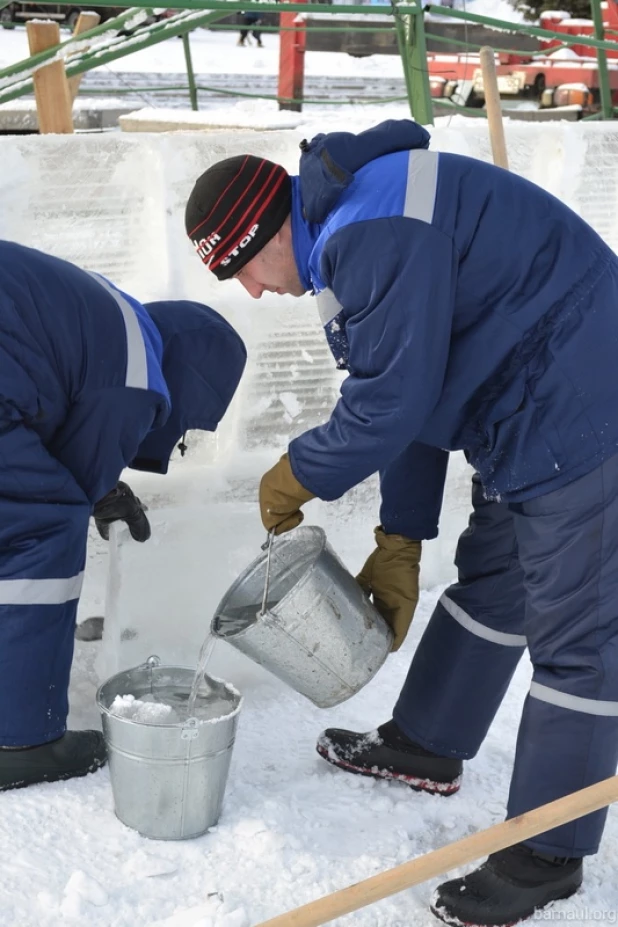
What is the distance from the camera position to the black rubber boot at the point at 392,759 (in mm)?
2738

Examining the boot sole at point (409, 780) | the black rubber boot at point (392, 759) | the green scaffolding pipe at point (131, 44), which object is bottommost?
the boot sole at point (409, 780)

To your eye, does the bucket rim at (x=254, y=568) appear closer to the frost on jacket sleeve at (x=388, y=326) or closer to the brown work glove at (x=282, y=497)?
the brown work glove at (x=282, y=497)

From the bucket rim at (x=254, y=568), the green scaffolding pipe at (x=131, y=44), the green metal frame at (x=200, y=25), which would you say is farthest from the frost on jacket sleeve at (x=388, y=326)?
the green scaffolding pipe at (x=131, y=44)

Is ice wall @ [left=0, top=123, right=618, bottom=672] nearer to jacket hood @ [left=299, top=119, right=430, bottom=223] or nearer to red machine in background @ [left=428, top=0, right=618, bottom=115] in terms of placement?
jacket hood @ [left=299, top=119, right=430, bottom=223]

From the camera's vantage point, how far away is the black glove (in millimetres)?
2992

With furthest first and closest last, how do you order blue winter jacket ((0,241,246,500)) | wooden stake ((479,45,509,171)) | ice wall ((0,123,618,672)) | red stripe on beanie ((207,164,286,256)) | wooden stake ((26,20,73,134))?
wooden stake ((26,20,73,134))
wooden stake ((479,45,509,171))
ice wall ((0,123,618,672))
blue winter jacket ((0,241,246,500))
red stripe on beanie ((207,164,286,256))

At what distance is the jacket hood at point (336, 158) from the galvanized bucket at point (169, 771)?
1.13 metres

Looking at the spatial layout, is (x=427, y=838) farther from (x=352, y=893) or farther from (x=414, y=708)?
(x=352, y=893)

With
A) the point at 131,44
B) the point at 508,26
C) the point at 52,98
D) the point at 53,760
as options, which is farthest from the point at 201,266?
the point at 508,26

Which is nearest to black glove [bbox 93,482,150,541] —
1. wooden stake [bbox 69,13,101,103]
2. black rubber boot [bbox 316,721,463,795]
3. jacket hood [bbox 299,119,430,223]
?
black rubber boot [bbox 316,721,463,795]

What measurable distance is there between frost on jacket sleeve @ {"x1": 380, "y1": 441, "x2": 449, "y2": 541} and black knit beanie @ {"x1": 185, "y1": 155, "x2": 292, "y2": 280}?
0.71m

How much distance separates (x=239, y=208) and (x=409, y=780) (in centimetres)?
150

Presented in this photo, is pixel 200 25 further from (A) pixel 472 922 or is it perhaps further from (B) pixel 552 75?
(B) pixel 552 75

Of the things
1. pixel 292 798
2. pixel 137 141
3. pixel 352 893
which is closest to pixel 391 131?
pixel 137 141
